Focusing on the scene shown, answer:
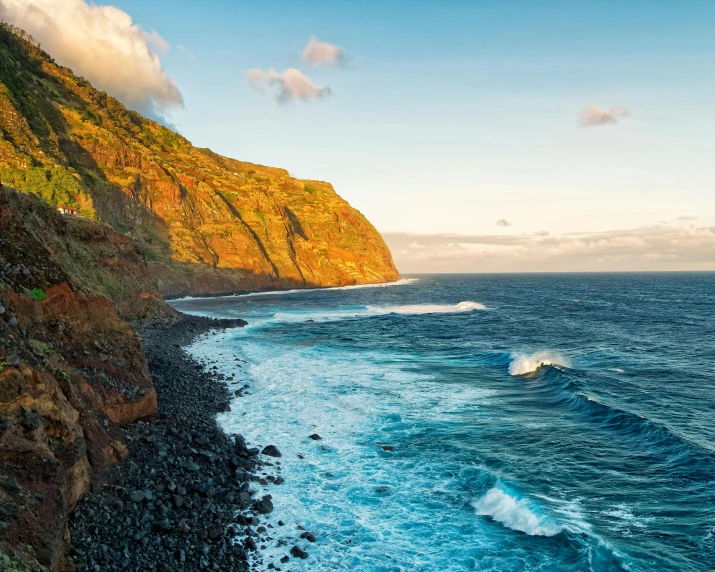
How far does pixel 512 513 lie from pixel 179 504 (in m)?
11.4

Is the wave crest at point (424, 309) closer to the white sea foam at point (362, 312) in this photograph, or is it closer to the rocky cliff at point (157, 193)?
the white sea foam at point (362, 312)

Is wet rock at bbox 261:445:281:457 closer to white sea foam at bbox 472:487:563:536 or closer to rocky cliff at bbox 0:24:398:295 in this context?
white sea foam at bbox 472:487:563:536

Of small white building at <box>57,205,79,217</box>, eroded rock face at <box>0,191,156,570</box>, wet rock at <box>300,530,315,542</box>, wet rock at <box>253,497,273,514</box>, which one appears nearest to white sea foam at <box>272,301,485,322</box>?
small white building at <box>57,205,79,217</box>

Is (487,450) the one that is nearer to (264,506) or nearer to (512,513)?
(512,513)

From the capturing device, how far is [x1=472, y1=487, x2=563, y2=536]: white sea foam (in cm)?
1448

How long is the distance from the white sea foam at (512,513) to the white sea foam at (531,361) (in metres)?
21.1

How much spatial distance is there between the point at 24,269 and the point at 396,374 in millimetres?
26087

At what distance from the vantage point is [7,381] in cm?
1034

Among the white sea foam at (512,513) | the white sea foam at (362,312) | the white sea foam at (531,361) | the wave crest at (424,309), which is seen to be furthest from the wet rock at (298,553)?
the wave crest at (424,309)

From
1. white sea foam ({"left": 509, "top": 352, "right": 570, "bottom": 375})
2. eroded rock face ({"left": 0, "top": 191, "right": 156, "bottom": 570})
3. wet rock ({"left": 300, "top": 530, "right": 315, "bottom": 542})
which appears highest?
eroded rock face ({"left": 0, "top": 191, "right": 156, "bottom": 570})

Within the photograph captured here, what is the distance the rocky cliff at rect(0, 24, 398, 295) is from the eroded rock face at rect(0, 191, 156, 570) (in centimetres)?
5713

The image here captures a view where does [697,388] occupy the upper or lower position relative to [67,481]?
lower

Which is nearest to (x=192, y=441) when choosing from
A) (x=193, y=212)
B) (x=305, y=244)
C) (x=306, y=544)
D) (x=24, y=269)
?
(x=306, y=544)

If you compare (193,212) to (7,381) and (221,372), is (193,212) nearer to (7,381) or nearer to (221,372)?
(221,372)
